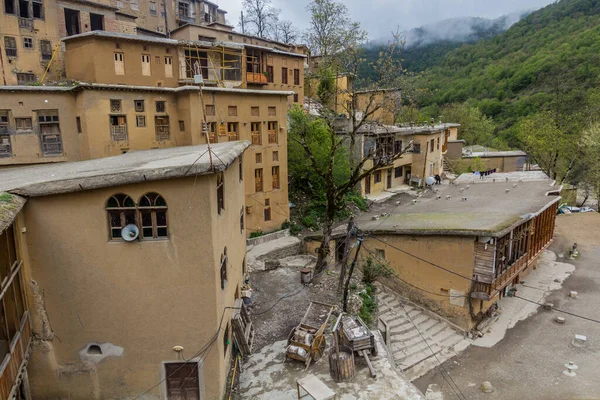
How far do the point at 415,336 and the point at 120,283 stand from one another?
14105mm

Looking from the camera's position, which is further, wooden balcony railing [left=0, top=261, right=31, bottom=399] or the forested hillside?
the forested hillside

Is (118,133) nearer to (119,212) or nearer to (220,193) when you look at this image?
(220,193)

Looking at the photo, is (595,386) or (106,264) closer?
(106,264)

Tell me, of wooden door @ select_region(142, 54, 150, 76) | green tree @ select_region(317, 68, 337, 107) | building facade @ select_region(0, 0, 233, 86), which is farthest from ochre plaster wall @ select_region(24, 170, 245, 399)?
green tree @ select_region(317, 68, 337, 107)

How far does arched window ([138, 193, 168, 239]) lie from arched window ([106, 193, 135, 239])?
27cm

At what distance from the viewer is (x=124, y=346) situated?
1057 centimetres

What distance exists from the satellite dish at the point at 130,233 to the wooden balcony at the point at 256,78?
82.9ft

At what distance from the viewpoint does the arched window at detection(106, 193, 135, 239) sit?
9914mm

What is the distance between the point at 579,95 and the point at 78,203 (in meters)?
62.9

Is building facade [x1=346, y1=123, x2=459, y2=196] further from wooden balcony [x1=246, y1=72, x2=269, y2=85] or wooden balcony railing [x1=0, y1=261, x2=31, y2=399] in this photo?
wooden balcony railing [x1=0, y1=261, x2=31, y2=399]

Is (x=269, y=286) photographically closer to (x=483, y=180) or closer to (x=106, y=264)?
(x=106, y=264)

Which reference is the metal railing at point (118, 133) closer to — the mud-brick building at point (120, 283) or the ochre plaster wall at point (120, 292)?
the mud-brick building at point (120, 283)

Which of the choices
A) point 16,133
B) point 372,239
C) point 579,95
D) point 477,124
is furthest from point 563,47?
point 16,133

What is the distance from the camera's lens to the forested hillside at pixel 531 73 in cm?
5525
